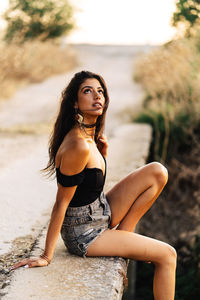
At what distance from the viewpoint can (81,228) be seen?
2.31 metres

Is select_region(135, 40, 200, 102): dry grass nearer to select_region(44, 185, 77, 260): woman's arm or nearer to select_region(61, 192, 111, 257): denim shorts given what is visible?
select_region(61, 192, 111, 257): denim shorts

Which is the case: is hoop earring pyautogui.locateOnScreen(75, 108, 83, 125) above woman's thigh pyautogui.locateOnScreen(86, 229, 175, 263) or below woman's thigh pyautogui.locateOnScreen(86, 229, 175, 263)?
above

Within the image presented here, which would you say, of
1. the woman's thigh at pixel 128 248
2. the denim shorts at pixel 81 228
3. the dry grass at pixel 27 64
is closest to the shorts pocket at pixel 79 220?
the denim shorts at pixel 81 228

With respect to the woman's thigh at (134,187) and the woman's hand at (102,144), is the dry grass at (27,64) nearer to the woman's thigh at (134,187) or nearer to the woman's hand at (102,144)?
the woman's hand at (102,144)

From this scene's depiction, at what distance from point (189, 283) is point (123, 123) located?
13.5ft


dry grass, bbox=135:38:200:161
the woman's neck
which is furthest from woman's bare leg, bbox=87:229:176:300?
dry grass, bbox=135:38:200:161

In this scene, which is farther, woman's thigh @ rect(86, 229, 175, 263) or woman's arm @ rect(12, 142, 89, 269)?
woman's thigh @ rect(86, 229, 175, 263)

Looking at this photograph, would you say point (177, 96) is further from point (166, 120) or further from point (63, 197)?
point (63, 197)

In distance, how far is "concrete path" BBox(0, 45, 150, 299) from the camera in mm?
3080

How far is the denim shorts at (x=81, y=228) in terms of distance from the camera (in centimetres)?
231

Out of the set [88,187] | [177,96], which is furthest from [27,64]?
[88,187]

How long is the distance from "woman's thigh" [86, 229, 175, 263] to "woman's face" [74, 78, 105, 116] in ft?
2.24

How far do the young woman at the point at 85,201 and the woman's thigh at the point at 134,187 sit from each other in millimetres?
69

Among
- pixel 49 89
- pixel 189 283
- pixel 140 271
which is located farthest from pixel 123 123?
pixel 49 89
